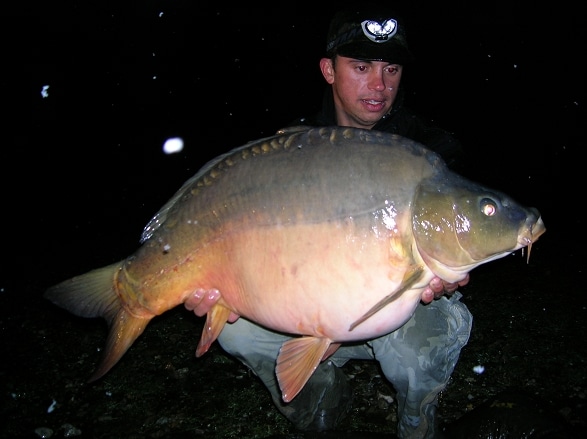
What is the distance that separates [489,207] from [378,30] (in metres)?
1.24

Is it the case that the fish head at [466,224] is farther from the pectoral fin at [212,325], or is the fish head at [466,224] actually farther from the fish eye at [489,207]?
the pectoral fin at [212,325]

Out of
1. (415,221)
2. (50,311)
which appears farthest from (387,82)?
(50,311)

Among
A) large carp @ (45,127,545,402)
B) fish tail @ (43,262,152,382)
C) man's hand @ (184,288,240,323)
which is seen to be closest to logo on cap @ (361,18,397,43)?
large carp @ (45,127,545,402)

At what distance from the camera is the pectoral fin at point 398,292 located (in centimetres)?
146

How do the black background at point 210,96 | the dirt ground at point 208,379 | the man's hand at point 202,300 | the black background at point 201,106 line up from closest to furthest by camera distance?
1. the man's hand at point 202,300
2. the dirt ground at point 208,379
3. the black background at point 201,106
4. the black background at point 210,96

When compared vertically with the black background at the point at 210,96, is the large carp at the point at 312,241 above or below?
above

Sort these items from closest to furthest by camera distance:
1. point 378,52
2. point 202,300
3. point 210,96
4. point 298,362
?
point 298,362 < point 202,300 < point 378,52 < point 210,96

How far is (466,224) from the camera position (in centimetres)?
149

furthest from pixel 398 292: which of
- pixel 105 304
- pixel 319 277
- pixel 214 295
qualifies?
pixel 105 304

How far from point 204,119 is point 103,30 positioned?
631 centimetres

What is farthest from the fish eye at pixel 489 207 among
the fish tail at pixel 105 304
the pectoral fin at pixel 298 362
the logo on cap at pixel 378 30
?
the fish tail at pixel 105 304

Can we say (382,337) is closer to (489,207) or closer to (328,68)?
(489,207)

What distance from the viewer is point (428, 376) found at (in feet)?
6.14

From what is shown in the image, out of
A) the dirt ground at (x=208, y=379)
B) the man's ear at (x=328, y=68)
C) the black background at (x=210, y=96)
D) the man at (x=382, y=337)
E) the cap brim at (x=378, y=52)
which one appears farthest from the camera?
the black background at (x=210, y=96)
